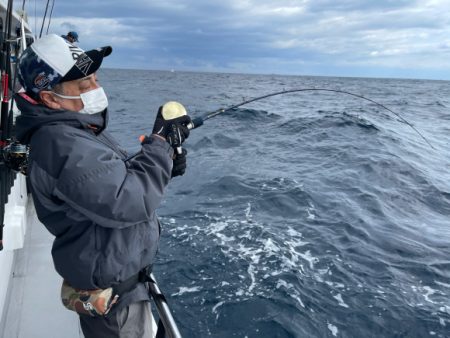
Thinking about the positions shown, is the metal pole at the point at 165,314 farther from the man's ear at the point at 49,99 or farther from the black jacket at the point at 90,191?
the man's ear at the point at 49,99

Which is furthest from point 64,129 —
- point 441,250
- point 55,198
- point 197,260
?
point 441,250

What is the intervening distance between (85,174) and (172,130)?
19.3 inches

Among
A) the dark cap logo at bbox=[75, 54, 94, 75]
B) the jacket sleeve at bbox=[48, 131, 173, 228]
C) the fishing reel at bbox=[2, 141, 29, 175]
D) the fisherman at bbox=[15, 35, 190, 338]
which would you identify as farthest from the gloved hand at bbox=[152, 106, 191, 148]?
→ the fishing reel at bbox=[2, 141, 29, 175]


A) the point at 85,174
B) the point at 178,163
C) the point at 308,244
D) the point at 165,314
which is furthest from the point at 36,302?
the point at 308,244

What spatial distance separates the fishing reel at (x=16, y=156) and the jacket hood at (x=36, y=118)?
34.8 inches

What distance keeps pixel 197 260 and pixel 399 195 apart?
4711 millimetres

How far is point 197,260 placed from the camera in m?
4.90

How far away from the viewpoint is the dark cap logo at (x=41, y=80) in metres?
1.50

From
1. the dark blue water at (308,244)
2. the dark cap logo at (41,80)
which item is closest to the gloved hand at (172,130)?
the dark cap logo at (41,80)

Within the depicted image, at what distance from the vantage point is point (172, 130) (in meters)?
1.72

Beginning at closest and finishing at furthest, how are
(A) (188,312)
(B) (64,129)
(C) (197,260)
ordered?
(B) (64,129), (A) (188,312), (C) (197,260)

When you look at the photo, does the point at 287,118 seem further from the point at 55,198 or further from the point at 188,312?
the point at 55,198

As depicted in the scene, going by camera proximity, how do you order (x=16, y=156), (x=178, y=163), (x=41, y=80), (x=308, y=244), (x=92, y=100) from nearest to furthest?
1. (x=41, y=80)
2. (x=92, y=100)
3. (x=178, y=163)
4. (x=16, y=156)
5. (x=308, y=244)

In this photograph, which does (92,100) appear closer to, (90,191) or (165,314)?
(90,191)
